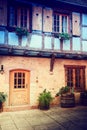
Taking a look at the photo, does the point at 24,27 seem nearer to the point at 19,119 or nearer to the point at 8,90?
the point at 8,90

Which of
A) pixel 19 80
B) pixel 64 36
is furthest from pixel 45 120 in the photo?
pixel 64 36

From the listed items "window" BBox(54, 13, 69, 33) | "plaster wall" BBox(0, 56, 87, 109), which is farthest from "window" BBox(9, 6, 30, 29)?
"plaster wall" BBox(0, 56, 87, 109)

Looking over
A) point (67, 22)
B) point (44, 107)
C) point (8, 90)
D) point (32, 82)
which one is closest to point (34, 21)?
point (67, 22)

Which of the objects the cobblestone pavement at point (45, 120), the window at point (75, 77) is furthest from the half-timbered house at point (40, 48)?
the cobblestone pavement at point (45, 120)

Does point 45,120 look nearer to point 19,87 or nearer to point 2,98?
point 2,98

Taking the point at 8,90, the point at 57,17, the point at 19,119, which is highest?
the point at 57,17

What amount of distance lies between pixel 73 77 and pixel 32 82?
274 cm

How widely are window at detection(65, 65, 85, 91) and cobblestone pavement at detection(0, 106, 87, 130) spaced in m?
2.09

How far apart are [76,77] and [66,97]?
1.76 m

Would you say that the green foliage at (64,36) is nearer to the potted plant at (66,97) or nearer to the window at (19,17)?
the window at (19,17)

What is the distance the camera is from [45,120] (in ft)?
24.3

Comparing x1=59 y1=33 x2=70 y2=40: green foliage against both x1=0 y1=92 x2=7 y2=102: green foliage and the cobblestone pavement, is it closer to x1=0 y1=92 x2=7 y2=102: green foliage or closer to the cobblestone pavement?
the cobblestone pavement

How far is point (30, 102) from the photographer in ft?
31.6

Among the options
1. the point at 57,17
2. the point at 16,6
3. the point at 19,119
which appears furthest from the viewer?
the point at 57,17
